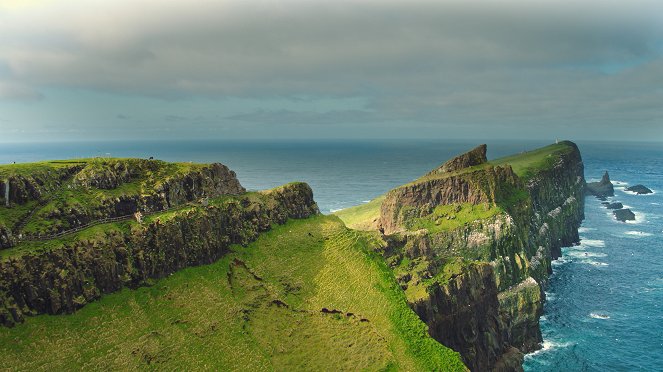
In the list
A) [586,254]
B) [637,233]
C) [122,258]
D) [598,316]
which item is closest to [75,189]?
[122,258]

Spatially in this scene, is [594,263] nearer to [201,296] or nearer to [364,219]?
[364,219]

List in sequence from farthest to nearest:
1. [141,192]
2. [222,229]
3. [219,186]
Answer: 1. [219,186]
2. [222,229]
3. [141,192]

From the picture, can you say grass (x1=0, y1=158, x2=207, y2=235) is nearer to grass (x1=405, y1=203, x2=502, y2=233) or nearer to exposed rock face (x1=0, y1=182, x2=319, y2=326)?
exposed rock face (x1=0, y1=182, x2=319, y2=326)

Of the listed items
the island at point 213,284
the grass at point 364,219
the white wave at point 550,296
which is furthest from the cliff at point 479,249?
the grass at point 364,219

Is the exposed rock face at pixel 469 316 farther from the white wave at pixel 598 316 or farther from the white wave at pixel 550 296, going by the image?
the white wave at pixel 550 296

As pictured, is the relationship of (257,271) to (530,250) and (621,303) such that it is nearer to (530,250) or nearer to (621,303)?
(530,250)

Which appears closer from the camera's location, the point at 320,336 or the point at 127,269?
the point at 127,269

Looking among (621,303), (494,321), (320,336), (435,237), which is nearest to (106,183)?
(320,336)
